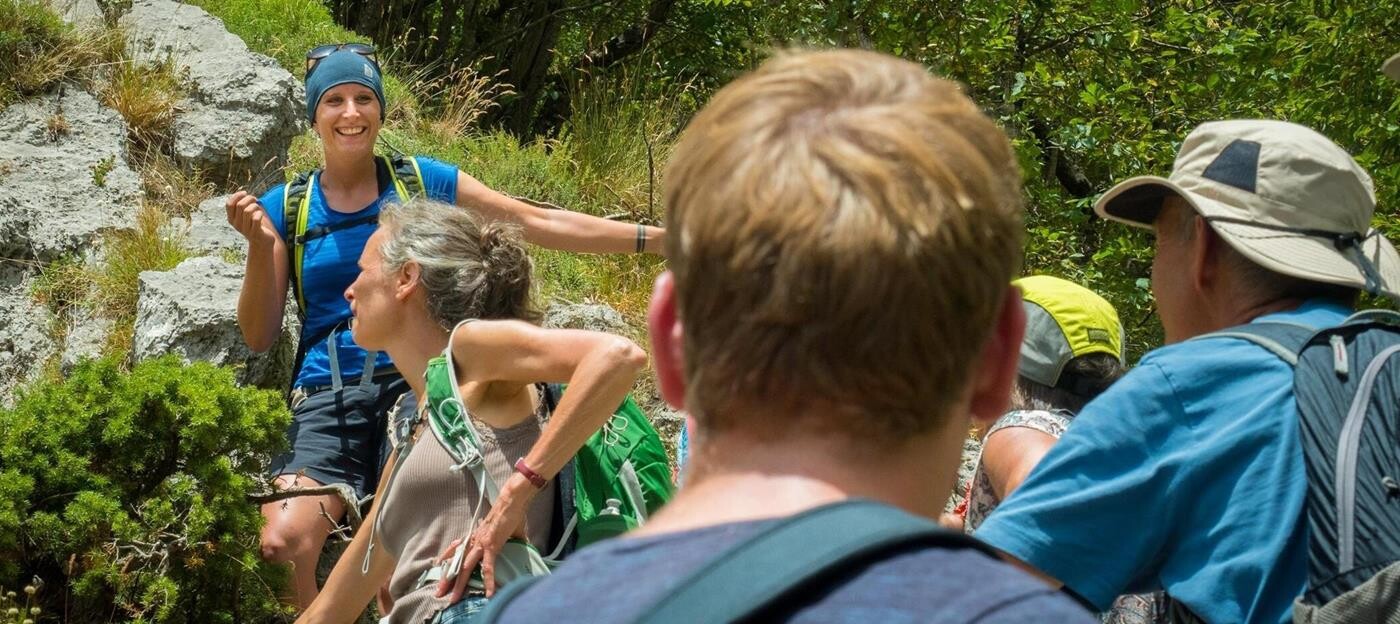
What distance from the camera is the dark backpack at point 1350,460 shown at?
1.86 metres

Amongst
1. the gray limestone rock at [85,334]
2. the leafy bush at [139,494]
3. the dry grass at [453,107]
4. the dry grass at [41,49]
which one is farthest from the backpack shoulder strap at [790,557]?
the dry grass at [453,107]

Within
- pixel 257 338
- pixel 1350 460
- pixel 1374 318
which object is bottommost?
pixel 257 338

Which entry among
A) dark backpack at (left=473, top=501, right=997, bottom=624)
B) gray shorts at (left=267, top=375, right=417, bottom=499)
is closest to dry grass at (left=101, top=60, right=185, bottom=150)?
gray shorts at (left=267, top=375, right=417, bottom=499)

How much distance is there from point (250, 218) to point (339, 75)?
77 cm

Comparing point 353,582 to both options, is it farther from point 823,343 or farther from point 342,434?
point 823,343

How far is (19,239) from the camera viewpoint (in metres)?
6.63

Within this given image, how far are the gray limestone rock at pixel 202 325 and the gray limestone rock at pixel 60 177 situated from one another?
3.64ft

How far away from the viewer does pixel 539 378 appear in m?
3.09

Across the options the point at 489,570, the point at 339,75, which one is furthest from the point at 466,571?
the point at 339,75

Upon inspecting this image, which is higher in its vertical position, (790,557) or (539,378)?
(790,557)

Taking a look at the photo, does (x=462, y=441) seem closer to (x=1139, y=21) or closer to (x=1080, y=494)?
(x=1080, y=494)

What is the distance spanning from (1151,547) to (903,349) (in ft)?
3.38

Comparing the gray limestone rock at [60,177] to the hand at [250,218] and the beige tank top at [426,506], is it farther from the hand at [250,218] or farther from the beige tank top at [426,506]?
the beige tank top at [426,506]

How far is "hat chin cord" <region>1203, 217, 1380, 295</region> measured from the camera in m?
2.20
